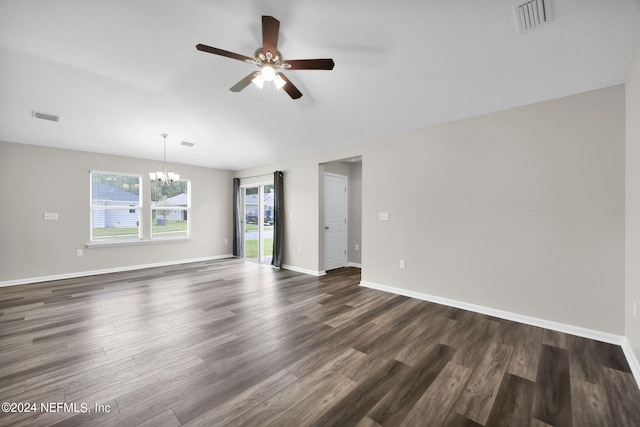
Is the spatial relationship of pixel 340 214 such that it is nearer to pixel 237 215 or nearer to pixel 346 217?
pixel 346 217

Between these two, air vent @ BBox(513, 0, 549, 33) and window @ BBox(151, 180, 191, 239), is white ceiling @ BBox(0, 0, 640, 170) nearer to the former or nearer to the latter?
air vent @ BBox(513, 0, 549, 33)

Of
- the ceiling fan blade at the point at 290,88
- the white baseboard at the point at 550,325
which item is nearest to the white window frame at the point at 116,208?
the ceiling fan blade at the point at 290,88

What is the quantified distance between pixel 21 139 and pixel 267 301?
17.5 ft

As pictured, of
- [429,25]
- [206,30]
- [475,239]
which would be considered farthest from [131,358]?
[475,239]

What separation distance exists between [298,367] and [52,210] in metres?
6.00

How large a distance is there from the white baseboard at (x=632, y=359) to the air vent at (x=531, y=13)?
2.79m

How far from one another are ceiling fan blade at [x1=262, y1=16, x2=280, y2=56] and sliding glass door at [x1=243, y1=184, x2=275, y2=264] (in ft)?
15.7

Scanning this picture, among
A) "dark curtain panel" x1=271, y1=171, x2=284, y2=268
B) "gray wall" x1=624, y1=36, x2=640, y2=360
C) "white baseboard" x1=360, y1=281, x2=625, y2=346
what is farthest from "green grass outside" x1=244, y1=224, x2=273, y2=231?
"gray wall" x1=624, y1=36, x2=640, y2=360

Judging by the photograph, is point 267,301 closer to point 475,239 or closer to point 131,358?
point 131,358

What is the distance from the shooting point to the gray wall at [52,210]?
4605 mm

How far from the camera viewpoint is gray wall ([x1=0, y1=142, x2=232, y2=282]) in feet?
15.1

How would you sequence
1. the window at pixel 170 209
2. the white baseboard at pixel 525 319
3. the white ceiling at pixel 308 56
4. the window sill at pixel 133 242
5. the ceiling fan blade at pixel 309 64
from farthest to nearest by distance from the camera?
the window at pixel 170 209 → the window sill at pixel 133 242 → the white baseboard at pixel 525 319 → the ceiling fan blade at pixel 309 64 → the white ceiling at pixel 308 56

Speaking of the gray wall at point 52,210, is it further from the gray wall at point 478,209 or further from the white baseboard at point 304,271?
the white baseboard at point 304,271

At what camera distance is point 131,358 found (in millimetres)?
2307
